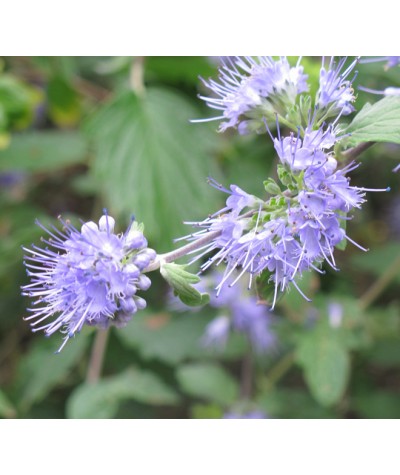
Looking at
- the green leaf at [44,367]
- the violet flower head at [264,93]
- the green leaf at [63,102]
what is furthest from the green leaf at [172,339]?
the violet flower head at [264,93]

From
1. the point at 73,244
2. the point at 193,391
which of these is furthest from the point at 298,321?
the point at 73,244

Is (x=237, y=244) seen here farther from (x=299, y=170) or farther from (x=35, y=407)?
(x=35, y=407)

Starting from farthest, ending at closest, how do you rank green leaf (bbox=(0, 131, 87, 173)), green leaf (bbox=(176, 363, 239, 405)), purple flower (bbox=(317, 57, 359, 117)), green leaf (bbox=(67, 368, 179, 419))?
green leaf (bbox=(0, 131, 87, 173))
green leaf (bbox=(176, 363, 239, 405))
green leaf (bbox=(67, 368, 179, 419))
purple flower (bbox=(317, 57, 359, 117))

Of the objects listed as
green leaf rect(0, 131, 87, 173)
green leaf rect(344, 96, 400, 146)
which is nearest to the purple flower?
green leaf rect(344, 96, 400, 146)

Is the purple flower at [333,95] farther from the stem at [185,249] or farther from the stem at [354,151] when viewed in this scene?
the stem at [185,249]

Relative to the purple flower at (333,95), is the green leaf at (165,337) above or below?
Result: below

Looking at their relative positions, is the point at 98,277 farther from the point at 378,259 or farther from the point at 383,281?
the point at 378,259

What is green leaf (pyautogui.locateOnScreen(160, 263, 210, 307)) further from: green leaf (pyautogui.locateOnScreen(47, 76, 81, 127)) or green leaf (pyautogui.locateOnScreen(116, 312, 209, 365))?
green leaf (pyautogui.locateOnScreen(47, 76, 81, 127))
